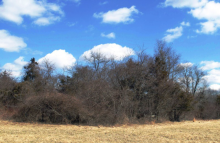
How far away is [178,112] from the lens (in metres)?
21.2

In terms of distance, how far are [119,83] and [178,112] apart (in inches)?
318

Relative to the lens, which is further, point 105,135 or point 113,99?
point 113,99

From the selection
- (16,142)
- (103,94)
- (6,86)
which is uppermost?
(6,86)

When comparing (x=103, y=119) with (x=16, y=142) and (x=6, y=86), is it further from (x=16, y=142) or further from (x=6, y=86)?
(x=6, y=86)

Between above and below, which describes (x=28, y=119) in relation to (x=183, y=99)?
below

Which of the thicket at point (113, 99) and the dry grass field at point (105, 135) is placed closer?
the dry grass field at point (105, 135)

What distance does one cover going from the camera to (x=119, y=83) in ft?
60.1

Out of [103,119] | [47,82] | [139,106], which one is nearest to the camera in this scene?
[103,119]

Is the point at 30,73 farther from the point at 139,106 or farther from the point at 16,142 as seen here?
the point at 16,142

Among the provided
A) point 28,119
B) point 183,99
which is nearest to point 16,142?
point 28,119

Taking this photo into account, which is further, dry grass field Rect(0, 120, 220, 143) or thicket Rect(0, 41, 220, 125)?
thicket Rect(0, 41, 220, 125)

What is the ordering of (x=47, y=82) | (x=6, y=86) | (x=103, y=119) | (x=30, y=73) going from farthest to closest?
1. (x=30, y=73)
2. (x=47, y=82)
3. (x=6, y=86)
4. (x=103, y=119)

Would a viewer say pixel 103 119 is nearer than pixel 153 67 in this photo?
Result: Yes

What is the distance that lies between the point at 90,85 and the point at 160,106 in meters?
7.51
